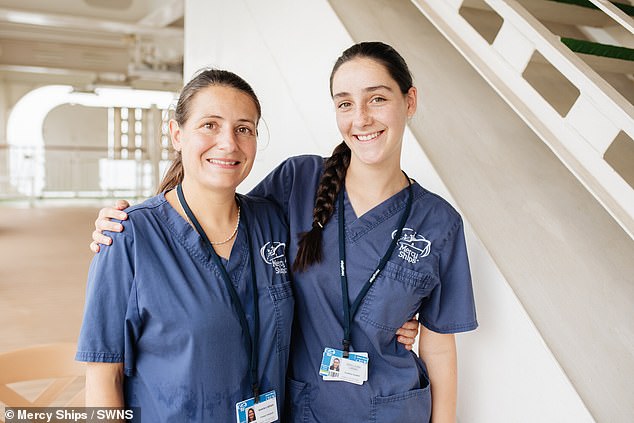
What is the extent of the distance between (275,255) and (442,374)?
511 millimetres

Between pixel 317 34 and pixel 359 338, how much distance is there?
1.22 meters

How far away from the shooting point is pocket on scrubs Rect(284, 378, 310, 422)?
136 centimetres

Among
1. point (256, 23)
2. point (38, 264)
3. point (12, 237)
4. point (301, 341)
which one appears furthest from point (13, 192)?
point (301, 341)

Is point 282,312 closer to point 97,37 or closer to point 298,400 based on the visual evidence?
point 298,400

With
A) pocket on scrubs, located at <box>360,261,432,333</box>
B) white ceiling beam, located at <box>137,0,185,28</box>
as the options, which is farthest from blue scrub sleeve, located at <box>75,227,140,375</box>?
white ceiling beam, located at <box>137,0,185,28</box>

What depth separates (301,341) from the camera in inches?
54.4

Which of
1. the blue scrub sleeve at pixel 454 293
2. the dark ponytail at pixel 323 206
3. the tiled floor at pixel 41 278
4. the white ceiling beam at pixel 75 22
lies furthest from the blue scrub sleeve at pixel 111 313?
the white ceiling beam at pixel 75 22

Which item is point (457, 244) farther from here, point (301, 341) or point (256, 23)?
point (256, 23)

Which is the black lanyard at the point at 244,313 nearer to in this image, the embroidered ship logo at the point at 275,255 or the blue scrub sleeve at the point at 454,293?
the embroidered ship logo at the point at 275,255

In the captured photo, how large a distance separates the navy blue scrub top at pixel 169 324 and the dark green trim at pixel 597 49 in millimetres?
1085

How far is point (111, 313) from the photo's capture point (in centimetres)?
113

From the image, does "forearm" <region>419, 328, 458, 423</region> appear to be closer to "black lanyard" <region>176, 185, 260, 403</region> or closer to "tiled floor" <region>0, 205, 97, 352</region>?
"black lanyard" <region>176, 185, 260, 403</region>

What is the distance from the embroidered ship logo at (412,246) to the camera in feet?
4.48

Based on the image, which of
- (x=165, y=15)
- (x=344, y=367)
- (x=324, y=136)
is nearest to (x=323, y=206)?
(x=344, y=367)
